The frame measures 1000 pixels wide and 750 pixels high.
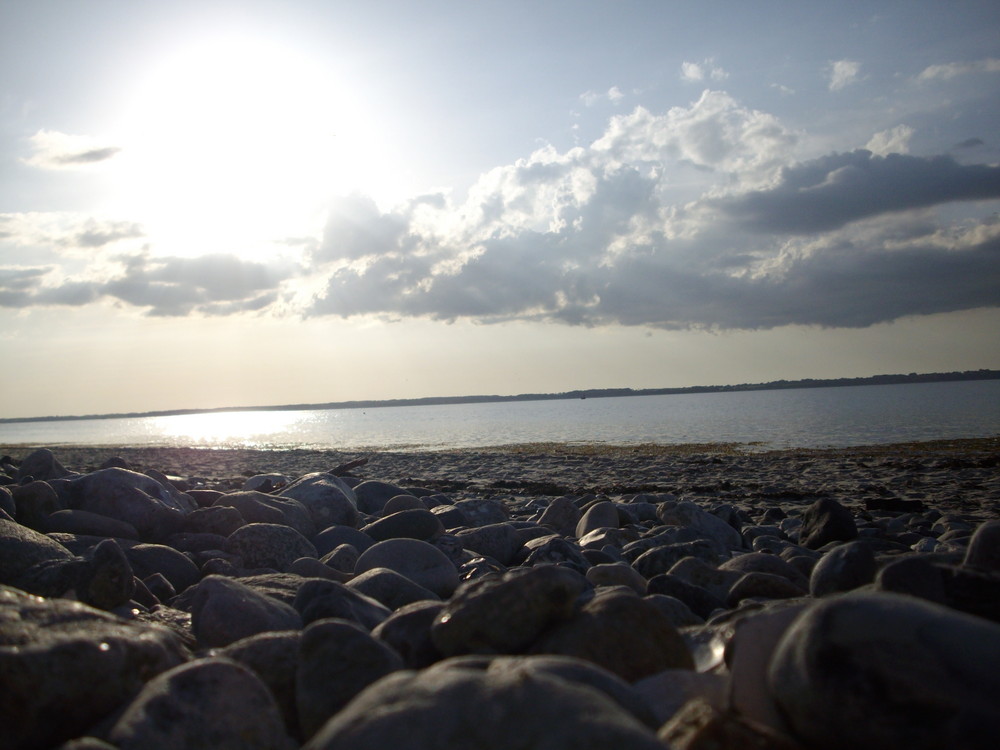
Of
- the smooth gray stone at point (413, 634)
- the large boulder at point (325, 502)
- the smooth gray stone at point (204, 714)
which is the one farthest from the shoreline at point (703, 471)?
the smooth gray stone at point (204, 714)

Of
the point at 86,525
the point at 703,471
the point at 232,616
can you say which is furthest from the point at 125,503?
the point at 703,471

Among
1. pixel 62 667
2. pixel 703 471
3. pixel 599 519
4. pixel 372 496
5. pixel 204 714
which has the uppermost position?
pixel 62 667

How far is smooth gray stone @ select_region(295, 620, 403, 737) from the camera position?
2.58 m

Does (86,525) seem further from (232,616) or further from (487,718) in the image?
(487,718)

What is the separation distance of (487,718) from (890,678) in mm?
1016

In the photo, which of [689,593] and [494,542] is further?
[494,542]

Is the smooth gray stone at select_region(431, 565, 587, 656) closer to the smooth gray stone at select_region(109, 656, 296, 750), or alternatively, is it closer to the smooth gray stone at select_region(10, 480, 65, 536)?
the smooth gray stone at select_region(109, 656, 296, 750)

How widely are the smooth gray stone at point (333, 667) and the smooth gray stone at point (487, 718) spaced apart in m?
0.72

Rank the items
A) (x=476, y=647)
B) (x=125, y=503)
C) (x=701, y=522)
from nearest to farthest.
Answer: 1. (x=476, y=647)
2. (x=125, y=503)
3. (x=701, y=522)

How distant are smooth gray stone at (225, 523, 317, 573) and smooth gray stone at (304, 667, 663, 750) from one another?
14.1 feet

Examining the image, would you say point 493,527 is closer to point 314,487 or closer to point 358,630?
point 314,487

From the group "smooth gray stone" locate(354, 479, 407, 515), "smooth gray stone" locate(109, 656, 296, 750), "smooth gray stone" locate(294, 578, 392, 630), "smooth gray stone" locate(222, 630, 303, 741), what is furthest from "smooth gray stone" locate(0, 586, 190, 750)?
"smooth gray stone" locate(354, 479, 407, 515)

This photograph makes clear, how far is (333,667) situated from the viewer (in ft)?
8.66

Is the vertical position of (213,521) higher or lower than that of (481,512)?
higher
